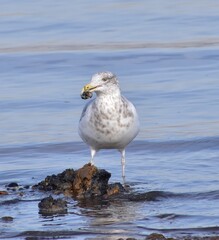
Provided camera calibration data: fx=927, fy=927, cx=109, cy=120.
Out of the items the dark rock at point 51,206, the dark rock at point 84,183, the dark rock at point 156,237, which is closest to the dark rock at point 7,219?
the dark rock at point 51,206

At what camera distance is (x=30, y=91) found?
14117mm

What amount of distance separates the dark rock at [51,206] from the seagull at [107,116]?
4.11ft

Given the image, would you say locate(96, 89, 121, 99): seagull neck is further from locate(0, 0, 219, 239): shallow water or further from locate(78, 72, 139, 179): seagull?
locate(0, 0, 219, 239): shallow water

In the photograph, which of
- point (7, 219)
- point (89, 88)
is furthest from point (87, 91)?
point (7, 219)

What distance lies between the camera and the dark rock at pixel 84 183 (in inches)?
357

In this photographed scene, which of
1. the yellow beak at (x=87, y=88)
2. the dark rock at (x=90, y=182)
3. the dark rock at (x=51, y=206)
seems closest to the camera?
the dark rock at (x=51, y=206)

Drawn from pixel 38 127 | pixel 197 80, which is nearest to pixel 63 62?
pixel 197 80

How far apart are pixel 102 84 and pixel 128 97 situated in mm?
4233

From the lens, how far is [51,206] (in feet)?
27.5

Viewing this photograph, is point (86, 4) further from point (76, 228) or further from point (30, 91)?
point (76, 228)

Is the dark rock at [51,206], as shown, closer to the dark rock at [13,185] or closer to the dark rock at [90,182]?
the dark rock at [90,182]

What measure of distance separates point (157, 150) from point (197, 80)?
3384 millimetres

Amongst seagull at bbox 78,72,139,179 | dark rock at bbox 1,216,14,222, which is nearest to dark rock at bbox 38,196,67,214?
dark rock at bbox 1,216,14,222

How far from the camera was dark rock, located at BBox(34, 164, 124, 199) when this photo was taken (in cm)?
908
